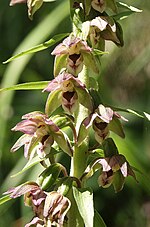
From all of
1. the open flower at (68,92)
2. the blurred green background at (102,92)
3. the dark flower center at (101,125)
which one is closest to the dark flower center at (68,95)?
the open flower at (68,92)

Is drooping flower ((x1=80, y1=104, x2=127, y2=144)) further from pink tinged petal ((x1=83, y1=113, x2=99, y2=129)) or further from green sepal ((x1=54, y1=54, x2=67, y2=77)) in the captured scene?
green sepal ((x1=54, y1=54, x2=67, y2=77))

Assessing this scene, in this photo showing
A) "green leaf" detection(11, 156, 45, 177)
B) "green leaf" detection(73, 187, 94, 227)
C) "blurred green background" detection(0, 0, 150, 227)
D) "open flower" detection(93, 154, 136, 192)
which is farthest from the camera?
"blurred green background" detection(0, 0, 150, 227)

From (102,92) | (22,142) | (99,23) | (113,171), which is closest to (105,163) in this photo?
(113,171)

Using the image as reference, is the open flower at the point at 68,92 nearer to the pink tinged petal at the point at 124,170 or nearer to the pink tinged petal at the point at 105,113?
the pink tinged petal at the point at 105,113

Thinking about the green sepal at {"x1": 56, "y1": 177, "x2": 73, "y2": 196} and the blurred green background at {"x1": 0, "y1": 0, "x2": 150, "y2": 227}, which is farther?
the blurred green background at {"x1": 0, "y1": 0, "x2": 150, "y2": 227}

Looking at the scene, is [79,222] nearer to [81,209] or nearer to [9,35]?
[81,209]

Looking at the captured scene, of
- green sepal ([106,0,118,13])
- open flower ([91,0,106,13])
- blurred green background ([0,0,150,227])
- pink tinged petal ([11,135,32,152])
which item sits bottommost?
blurred green background ([0,0,150,227])

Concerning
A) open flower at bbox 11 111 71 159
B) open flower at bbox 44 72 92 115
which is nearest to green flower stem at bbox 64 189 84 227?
open flower at bbox 11 111 71 159
